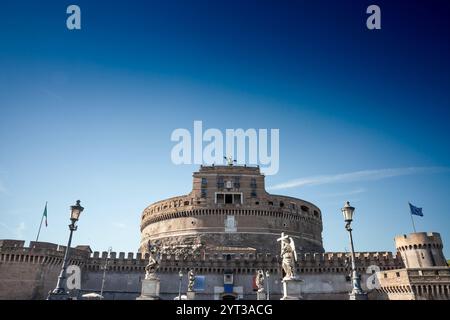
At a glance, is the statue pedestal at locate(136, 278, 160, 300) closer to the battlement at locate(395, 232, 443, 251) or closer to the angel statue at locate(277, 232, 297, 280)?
the angel statue at locate(277, 232, 297, 280)

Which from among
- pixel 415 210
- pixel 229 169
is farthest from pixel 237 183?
pixel 415 210

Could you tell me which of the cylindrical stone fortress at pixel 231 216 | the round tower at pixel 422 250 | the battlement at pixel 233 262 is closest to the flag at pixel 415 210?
the round tower at pixel 422 250

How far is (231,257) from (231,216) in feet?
27.6

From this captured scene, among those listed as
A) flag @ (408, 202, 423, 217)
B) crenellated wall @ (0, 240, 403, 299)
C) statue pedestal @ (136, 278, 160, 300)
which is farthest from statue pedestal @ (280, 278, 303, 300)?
flag @ (408, 202, 423, 217)

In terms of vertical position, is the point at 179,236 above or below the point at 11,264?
above

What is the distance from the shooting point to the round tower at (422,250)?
141ft

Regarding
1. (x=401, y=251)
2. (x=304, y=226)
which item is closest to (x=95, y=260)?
(x=304, y=226)

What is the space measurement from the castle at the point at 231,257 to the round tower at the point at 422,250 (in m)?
0.13

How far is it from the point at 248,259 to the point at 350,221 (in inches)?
1152

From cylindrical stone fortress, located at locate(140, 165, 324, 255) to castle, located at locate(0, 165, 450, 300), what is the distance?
17cm

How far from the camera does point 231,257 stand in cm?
4519

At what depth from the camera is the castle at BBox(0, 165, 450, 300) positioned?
3600 cm
